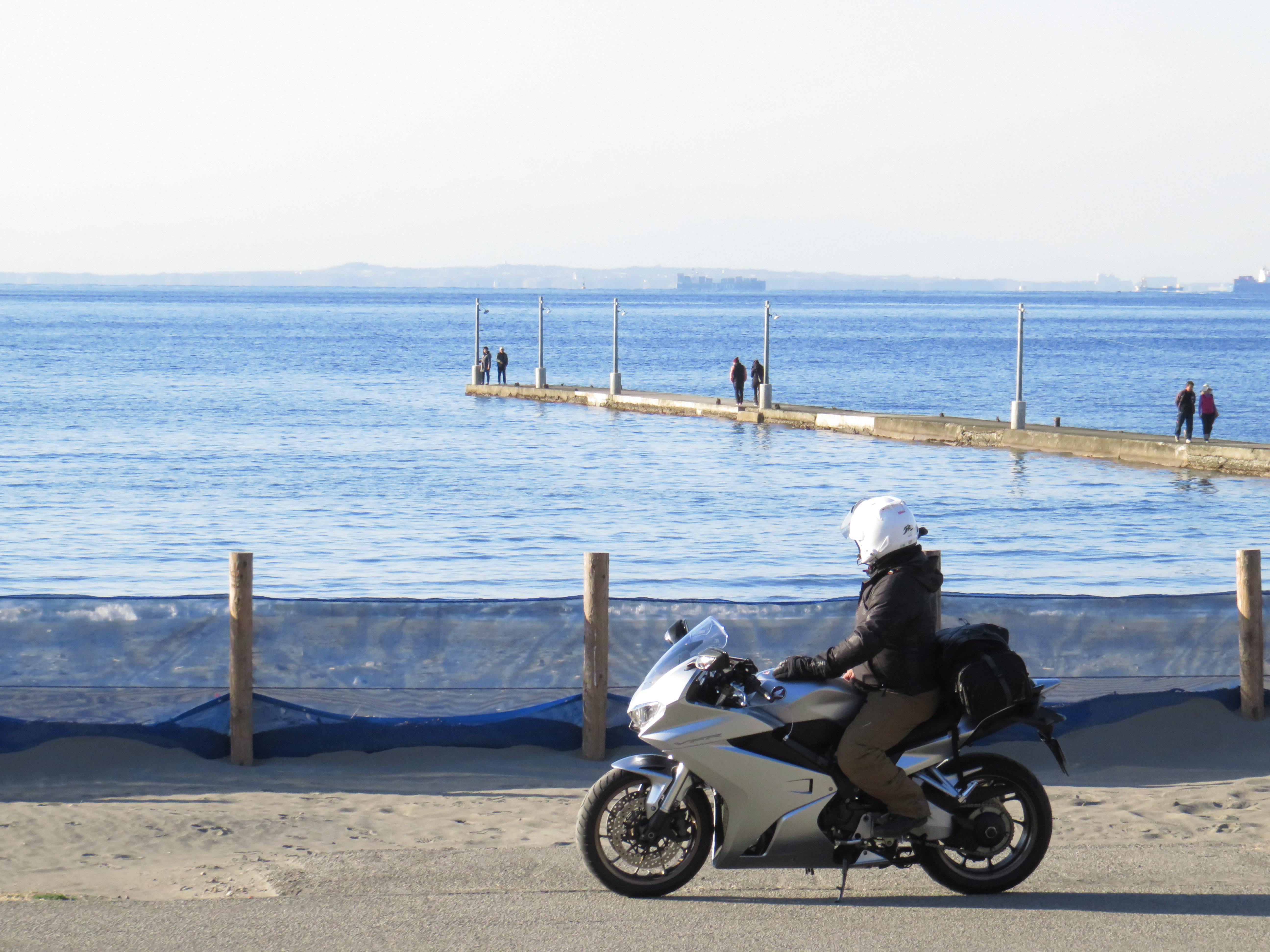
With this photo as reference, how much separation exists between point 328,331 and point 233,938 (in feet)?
535

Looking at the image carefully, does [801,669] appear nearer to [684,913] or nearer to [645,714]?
[645,714]

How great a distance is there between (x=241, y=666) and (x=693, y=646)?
152 inches

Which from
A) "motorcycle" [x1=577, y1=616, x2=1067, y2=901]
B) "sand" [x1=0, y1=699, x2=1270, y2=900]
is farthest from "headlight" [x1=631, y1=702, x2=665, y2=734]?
"sand" [x1=0, y1=699, x2=1270, y2=900]

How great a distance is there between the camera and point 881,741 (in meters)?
6.08

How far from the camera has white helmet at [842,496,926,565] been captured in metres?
6.00

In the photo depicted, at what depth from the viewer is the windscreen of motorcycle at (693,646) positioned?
6.09 meters

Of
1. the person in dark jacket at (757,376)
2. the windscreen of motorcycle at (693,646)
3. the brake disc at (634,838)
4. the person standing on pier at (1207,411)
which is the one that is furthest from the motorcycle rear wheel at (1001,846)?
the person in dark jacket at (757,376)

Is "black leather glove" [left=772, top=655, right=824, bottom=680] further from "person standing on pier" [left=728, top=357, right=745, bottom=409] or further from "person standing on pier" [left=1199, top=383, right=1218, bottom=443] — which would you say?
"person standing on pier" [left=728, top=357, right=745, bottom=409]

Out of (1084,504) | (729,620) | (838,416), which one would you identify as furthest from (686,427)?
(729,620)

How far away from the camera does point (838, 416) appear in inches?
1929

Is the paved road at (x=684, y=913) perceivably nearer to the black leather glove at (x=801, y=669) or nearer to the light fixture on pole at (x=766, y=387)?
the black leather glove at (x=801, y=669)

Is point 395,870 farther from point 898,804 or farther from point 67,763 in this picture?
point 67,763

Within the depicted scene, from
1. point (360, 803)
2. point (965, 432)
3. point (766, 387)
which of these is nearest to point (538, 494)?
point (965, 432)

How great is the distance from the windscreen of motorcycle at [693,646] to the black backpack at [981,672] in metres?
0.89
